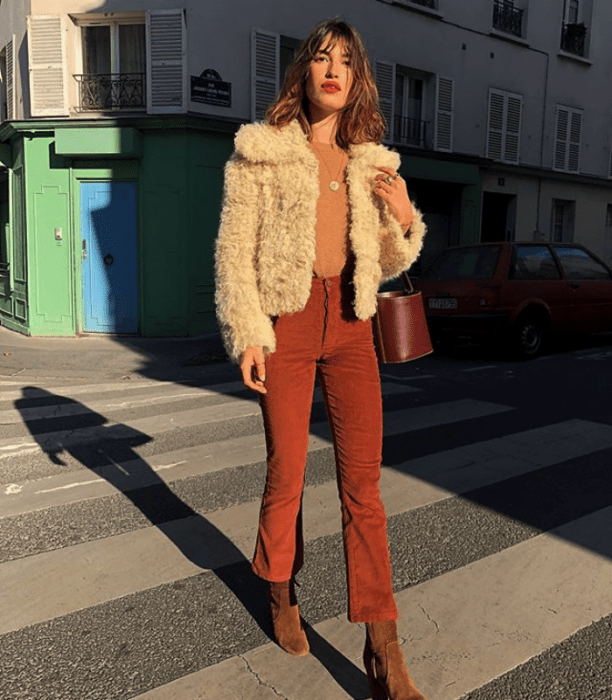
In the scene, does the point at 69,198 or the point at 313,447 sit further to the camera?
the point at 69,198

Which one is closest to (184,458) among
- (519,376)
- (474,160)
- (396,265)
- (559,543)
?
(559,543)

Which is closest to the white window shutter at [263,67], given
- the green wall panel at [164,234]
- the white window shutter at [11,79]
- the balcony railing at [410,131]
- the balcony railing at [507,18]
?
the green wall panel at [164,234]

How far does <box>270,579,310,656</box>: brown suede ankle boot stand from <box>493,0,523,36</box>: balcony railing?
58.0ft

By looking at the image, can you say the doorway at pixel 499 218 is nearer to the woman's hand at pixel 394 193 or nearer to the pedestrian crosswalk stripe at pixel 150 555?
the pedestrian crosswalk stripe at pixel 150 555

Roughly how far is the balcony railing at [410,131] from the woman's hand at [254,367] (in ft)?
47.0

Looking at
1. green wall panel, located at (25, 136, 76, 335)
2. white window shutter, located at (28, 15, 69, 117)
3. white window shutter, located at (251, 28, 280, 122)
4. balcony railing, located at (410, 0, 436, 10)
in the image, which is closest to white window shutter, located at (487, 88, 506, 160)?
balcony railing, located at (410, 0, 436, 10)

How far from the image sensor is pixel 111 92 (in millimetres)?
12891

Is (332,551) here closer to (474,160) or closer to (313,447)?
(313,447)

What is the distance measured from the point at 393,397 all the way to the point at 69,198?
8365 millimetres

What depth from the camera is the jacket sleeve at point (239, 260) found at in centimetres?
230

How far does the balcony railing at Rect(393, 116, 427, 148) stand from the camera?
15.9 metres

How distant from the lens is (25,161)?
13.0m

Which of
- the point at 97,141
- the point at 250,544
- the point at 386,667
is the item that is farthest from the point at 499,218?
the point at 386,667

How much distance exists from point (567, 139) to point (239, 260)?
756 inches
